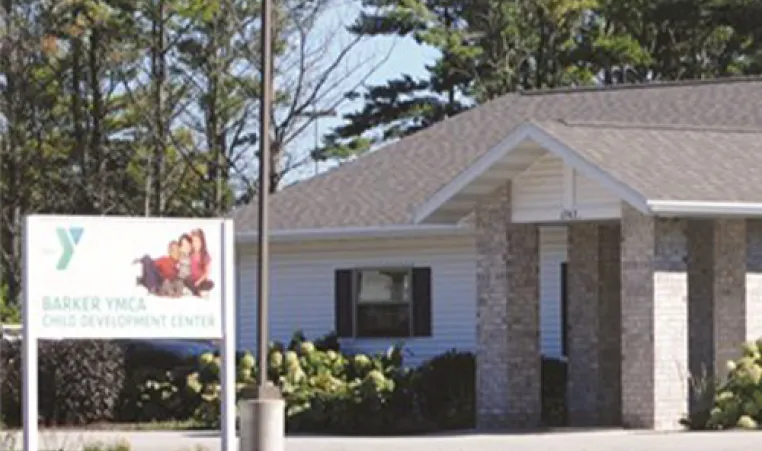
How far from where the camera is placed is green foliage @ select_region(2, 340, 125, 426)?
2994 cm

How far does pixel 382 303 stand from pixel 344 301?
68 cm

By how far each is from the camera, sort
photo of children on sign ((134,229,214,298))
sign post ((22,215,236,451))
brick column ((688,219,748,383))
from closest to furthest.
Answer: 1. sign post ((22,215,236,451))
2. photo of children on sign ((134,229,214,298))
3. brick column ((688,219,748,383))

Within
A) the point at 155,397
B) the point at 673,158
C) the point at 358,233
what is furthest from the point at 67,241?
the point at 358,233

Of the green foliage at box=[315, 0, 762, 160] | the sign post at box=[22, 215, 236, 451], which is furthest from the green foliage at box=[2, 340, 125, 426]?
the green foliage at box=[315, 0, 762, 160]

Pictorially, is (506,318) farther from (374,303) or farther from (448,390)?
(374,303)

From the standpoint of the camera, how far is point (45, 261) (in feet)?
63.2

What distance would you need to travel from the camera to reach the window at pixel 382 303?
110ft

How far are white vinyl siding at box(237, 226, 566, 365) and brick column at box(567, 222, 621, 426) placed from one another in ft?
5.61

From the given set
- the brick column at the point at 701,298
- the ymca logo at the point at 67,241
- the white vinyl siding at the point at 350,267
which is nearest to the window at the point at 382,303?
the white vinyl siding at the point at 350,267

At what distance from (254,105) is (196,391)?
30.5 m

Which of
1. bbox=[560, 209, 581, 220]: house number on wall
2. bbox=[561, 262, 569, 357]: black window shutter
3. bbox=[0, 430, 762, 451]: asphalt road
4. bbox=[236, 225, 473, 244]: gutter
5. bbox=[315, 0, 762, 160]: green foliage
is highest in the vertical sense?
bbox=[315, 0, 762, 160]: green foliage

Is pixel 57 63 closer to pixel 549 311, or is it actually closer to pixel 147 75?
pixel 147 75

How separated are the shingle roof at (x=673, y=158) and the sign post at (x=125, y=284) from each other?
710 cm

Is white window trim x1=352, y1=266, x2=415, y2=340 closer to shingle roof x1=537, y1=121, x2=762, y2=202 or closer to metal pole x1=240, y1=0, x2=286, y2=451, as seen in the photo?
shingle roof x1=537, y1=121, x2=762, y2=202
